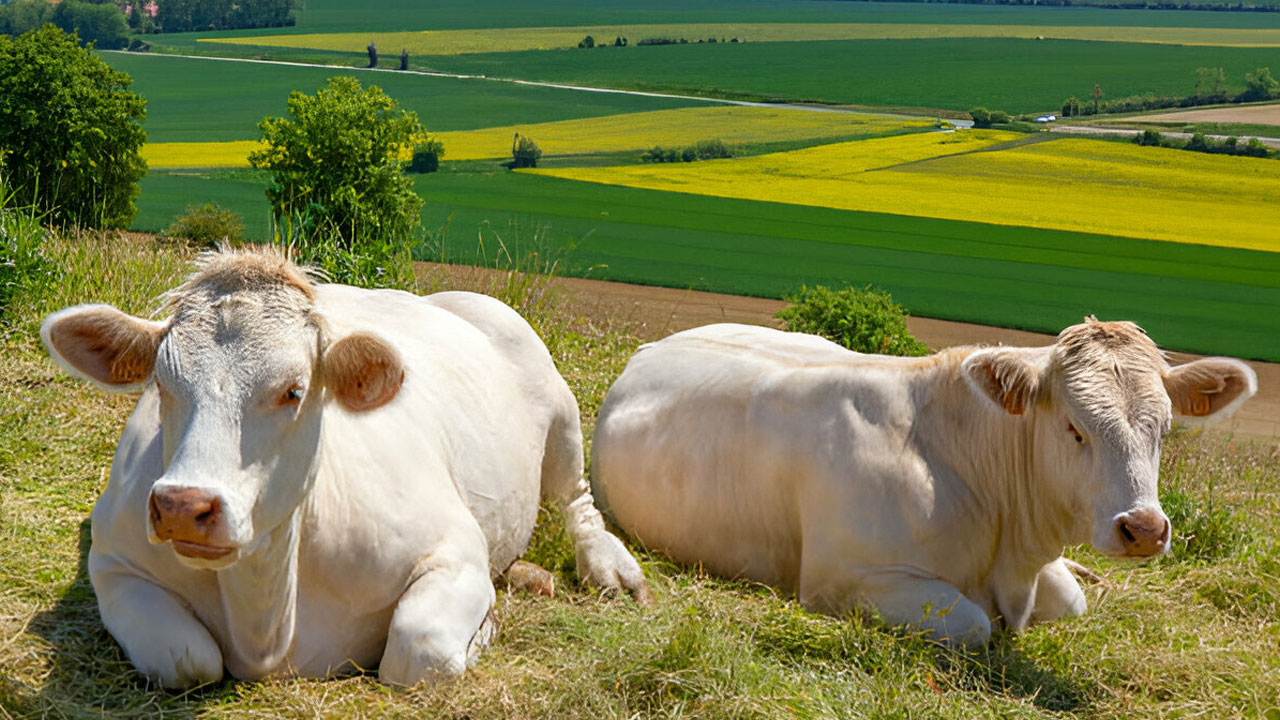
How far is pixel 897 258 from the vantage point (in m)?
28.4

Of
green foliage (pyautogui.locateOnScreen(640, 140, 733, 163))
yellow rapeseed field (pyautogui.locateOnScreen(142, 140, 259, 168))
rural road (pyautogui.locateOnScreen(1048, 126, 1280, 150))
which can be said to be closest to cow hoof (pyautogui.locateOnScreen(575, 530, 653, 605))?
yellow rapeseed field (pyautogui.locateOnScreen(142, 140, 259, 168))

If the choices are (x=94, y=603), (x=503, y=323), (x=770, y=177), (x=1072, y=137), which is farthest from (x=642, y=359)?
(x=1072, y=137)

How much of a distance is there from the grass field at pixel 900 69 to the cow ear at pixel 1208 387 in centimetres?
4009

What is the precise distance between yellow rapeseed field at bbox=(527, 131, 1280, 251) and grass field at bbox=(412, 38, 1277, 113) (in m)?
7.47

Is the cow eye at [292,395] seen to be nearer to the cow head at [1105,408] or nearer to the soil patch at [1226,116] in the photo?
the cow head at [1105,408]

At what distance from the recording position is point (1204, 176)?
111ft

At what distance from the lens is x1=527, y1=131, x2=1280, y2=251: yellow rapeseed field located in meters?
31.2

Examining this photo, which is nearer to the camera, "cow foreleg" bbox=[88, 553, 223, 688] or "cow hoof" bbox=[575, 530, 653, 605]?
"cow foreleg" bbox=[88, 553, 223, 688]

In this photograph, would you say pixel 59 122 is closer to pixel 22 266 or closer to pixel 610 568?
pixel 22 266

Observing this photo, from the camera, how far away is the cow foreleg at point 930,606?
17.7 feet

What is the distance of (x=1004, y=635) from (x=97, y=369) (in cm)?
375

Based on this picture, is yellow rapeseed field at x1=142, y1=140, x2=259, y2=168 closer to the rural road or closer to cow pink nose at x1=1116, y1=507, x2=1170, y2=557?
the rural road

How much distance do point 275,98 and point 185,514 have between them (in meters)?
46.8

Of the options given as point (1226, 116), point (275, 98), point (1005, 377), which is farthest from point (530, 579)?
point (275, 98)
